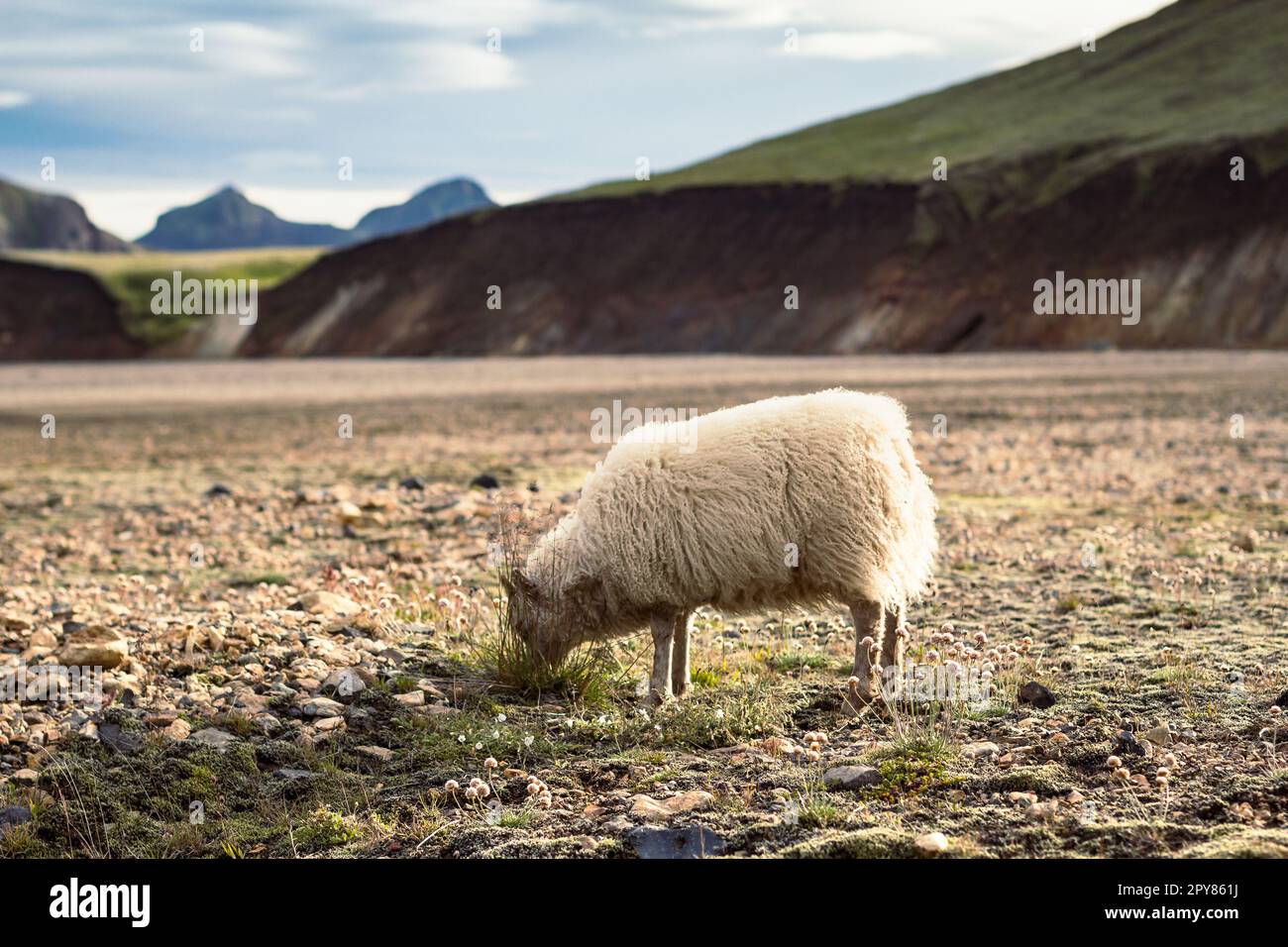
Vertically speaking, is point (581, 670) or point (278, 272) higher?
point (278, 272)

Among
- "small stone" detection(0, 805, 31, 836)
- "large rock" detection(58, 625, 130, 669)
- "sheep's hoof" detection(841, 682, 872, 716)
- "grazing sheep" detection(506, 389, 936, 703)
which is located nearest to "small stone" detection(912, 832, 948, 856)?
"sheep's hoof" detection(841, 682, 872, 716)

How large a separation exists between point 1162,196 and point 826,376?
34749 millimetres

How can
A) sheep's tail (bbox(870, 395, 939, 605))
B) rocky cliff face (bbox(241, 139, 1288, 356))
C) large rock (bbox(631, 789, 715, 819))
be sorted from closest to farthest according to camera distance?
large rock (bbox(631, 789, 715, 819)), sheep's tail (bbox(870, 395, 939, 605)), rocky cliff face (bbox(241, 139, 1288, 356))

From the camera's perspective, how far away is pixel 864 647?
755cm

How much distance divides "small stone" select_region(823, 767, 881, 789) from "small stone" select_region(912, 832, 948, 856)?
0.87 meters

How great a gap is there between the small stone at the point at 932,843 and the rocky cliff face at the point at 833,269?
65.0 metres

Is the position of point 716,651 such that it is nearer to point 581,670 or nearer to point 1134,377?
point 581,670

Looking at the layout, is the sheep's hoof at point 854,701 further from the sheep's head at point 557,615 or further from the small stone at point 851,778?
the sheep's head at point 557,615

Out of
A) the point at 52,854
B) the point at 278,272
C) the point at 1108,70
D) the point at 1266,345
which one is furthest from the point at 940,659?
the point at 278,272

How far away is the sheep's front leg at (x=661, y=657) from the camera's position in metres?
7.75

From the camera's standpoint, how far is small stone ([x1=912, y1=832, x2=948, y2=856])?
17.0 ft

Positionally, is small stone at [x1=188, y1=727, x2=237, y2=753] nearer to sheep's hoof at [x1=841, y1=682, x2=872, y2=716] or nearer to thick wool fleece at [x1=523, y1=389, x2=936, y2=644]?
thick wool fleece at [x1=523, y1=389, x2=936, y2=644]

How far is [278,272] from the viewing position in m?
142
